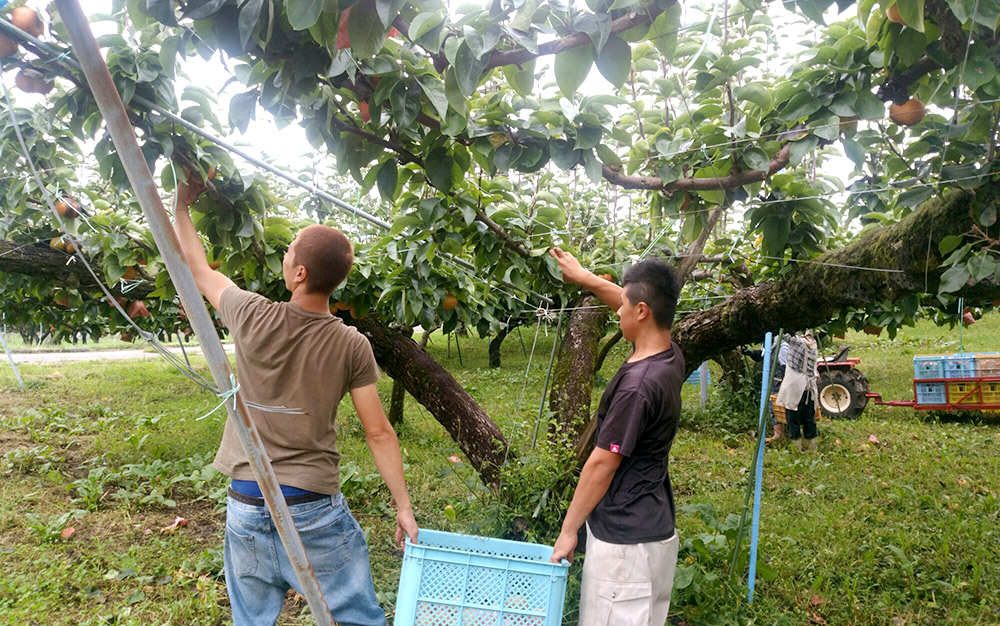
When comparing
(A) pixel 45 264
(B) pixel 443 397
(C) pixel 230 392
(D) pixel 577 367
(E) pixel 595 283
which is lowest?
(C) pixel 230 392

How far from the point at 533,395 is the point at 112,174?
688 cm

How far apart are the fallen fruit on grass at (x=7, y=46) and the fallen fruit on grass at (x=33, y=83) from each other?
0.19 ft

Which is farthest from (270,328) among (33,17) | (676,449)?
(676,449)

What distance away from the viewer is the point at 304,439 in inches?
67.1

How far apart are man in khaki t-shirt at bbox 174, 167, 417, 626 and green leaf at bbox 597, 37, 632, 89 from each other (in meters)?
0.80

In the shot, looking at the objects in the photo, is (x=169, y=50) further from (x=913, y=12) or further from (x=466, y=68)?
(x=913, y=12)

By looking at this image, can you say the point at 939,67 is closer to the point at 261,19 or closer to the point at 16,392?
the point at 261,19

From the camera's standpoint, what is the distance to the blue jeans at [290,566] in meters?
1.68

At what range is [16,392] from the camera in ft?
28.7

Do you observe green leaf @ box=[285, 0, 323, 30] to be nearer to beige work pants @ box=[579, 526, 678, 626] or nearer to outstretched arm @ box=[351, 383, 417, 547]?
outstretched arm @ box=[351, 383, 417, 547]

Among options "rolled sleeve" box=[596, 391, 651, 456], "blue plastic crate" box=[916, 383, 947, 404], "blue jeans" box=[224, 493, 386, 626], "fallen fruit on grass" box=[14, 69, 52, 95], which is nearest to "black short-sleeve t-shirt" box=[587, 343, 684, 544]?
"rolled sleeve" box=[596, 391, 651, 456]

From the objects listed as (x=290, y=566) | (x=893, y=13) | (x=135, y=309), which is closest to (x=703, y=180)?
(x=893, y=13)

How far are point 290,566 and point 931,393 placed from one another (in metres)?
7.44

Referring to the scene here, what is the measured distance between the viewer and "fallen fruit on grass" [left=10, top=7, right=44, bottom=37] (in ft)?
5.55
